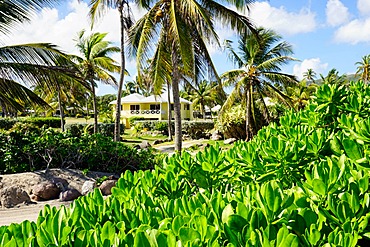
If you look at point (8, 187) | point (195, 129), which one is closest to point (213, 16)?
point (8, 187)

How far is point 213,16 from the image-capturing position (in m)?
12.0

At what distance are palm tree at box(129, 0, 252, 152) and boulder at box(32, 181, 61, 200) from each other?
508 centimetres

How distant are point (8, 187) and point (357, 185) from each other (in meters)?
7.67

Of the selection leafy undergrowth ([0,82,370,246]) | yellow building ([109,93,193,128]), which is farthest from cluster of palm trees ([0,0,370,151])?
yellow building ([109,93,193,128])

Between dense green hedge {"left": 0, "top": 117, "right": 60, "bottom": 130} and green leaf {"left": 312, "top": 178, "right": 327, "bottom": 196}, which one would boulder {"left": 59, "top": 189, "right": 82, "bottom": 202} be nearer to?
green leaf {"left": 312, "top": 178, "right": 327, "bottom": 196}

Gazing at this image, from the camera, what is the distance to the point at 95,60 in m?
23.0

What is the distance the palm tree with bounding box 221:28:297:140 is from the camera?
18.3m

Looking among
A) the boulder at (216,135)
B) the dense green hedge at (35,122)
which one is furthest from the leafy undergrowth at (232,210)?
the dense green hedge at (35,122)

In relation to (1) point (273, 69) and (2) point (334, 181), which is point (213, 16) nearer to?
(1) point (273, 69)

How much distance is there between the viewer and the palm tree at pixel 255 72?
18.3 metres

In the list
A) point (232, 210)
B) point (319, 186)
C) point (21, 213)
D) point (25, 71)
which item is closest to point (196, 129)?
point (25, 71)

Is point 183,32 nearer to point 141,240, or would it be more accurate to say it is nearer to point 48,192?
point 48,192

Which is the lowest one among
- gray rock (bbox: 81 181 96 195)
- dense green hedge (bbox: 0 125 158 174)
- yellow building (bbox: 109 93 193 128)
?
gray rock (bbox: 81 181 96 195)

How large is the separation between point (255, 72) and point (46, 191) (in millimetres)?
13650
